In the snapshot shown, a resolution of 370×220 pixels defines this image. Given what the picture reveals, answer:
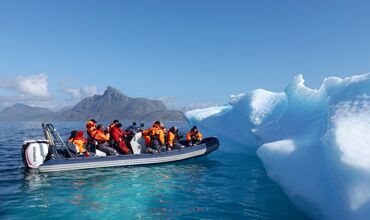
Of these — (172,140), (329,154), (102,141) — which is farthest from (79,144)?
(329,154)

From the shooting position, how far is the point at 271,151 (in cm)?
826

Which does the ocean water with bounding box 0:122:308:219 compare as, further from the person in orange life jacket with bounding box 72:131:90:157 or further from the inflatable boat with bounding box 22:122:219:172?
the person in orange life jacket with bounding box 72:131:90:157

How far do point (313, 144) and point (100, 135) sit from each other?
938 centimetres

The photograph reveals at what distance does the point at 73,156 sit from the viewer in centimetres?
1326

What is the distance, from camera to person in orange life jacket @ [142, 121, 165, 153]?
598 inches

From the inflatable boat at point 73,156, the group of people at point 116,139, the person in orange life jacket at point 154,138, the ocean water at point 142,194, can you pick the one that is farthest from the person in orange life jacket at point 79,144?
the person in orange life jacket at point 154,138

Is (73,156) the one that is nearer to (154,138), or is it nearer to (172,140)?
(154,138)

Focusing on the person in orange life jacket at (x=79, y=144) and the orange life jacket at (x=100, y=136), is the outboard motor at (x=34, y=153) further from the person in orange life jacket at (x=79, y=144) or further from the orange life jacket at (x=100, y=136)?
the orange life jacket at (x=100, y=136)

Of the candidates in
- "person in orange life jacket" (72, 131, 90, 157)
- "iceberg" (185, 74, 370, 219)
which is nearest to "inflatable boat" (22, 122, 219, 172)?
"person in orange life jacket" (72, 131, 90, 157)

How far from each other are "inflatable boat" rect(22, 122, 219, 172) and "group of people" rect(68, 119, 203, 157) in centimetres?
30

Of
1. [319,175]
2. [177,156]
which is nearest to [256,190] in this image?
[319,175]

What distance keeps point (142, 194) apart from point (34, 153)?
17.9 feet

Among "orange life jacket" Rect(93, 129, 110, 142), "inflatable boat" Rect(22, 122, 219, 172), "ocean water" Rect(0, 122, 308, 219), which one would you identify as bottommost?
"ocean water" Rect(0, 122, 308, 219)

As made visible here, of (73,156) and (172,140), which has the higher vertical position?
(172,140)
